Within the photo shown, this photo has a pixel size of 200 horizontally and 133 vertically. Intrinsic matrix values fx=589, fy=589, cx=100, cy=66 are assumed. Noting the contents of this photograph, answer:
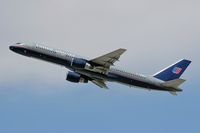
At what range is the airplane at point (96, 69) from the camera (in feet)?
332

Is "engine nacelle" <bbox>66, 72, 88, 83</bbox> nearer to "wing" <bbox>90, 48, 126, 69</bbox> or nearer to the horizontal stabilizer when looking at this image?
"wing" <bbox>90, 48, 126, 69</bbox>

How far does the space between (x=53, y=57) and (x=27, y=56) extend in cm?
502

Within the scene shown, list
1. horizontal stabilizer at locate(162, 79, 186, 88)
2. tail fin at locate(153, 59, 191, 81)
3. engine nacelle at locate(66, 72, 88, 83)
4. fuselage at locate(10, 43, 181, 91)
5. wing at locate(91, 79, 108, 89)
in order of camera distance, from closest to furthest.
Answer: horizontal stabilizer at locate(162, 79, 186, 88), fuselage at locate(10, 43, 181, 91), engine nacelle at locate(66, 72, 88, 83), wing at locate(91, 79, 108, 89), tail fin at locate(153, 59, 191, 81)

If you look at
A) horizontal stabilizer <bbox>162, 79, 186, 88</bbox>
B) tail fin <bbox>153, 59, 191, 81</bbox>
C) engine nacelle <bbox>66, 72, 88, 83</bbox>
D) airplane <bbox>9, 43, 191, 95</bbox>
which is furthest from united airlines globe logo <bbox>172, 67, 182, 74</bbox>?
engine nacelle <bbox>66, 72, 88, 83</bbox>

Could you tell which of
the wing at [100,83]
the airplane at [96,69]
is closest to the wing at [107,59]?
the airplane at [96,69]

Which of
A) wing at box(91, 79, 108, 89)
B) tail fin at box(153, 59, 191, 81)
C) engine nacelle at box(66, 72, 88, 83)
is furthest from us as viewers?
tail fin at box(153, 59, 191, 81)

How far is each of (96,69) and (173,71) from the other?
16344 millimetres

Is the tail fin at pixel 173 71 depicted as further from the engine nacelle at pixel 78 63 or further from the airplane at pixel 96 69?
the engine nacelle at pixel 78 63

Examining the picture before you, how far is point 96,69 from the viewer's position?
339 ft

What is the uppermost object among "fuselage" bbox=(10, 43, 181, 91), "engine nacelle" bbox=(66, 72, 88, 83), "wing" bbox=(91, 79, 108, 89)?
"fuselage" bbox=(10, 43, 181, 91)

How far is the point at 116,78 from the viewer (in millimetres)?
103562

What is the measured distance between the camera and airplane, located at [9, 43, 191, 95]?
332 feet

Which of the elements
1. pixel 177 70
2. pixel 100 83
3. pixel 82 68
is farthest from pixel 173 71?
pixel 82 68

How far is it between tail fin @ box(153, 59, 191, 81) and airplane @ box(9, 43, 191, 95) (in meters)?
0.78
